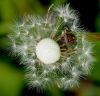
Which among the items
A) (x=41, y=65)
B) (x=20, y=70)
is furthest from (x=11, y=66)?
(x=41, y=65)

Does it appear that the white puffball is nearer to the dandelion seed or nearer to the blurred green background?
the dandelion seed

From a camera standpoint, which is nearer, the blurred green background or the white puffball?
the white puffball

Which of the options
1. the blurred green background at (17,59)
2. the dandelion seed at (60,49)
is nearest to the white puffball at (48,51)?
the dandelion seed at (60,49)

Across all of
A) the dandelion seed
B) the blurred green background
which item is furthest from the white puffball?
the blurred green background

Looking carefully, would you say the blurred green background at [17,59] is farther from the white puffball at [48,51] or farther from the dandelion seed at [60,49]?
the white puffball at [48,51]

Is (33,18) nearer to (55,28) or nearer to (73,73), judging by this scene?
(55,28)

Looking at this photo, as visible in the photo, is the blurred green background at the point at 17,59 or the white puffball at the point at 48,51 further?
the blurred green background at the point at 17,59
